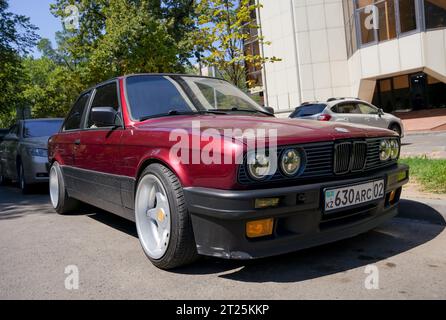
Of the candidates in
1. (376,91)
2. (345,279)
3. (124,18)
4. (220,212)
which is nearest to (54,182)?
(220,212)

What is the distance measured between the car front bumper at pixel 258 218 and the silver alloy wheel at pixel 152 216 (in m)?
0.38

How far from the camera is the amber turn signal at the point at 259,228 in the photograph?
9.02 ft

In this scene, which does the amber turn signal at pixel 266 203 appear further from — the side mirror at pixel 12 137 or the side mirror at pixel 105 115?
the side mirror at pixel 12 137

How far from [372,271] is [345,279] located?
0.81ft

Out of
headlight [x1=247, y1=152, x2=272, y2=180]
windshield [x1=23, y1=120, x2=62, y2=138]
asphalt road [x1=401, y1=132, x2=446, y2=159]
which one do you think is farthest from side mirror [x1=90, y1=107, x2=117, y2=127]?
asphalt road [x1=401, y1=132, x2=446, y2=159]

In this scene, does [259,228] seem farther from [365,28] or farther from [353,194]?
[365,28]

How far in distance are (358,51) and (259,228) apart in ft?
67.4

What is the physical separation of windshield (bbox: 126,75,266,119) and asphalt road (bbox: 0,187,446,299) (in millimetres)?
1298

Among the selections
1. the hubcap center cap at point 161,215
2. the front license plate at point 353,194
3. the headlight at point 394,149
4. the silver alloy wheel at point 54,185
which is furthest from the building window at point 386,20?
the hubcap center cap at point 161,215

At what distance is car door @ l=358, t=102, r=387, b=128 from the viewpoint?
12531mm

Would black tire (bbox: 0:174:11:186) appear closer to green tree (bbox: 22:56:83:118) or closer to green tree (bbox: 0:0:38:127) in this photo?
green tree (bbox: 22:56:83:118)

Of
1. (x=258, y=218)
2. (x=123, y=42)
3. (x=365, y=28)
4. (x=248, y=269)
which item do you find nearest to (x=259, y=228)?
(x=258, y=218)

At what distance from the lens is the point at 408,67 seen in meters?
18.9

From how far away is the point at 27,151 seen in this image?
791cm
